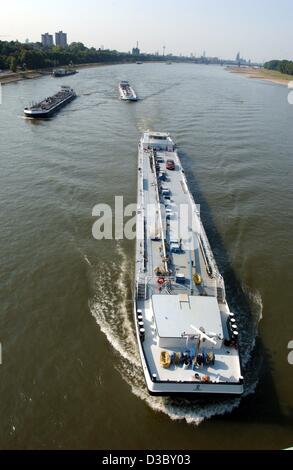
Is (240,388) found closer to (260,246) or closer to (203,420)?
(203,420)

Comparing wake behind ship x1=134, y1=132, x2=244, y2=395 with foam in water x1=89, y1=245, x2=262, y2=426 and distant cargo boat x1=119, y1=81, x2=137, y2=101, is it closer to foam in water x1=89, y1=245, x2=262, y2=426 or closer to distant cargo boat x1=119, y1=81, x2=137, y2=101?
foam in water x1=89, y1=245, x2=262, y2=426

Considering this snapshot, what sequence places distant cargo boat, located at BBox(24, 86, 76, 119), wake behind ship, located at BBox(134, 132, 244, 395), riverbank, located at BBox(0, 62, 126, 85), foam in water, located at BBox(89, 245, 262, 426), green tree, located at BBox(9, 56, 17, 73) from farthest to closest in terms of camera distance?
green tree, located at BBox(9, 56, 17, 73) < riverbank, located at BBox(0, 62, 126, 85) < distant cargo boat, located at BBox(24, 86, 76, 119) < foam in water, located at BBox(89, 245, 262, 426) < wake behind ship, located at BBox(134, 132, 244, 395)

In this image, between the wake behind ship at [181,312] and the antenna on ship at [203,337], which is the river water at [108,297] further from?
the antenna on ship at [203,337]

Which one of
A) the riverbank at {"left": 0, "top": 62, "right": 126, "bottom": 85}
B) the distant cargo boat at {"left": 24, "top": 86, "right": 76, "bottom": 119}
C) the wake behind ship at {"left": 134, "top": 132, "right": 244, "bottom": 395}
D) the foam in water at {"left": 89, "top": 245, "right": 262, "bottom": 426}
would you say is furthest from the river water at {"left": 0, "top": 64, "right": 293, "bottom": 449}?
the riverbank at {"left": 0, "top": 62, "right": 126, "bottom": 85}

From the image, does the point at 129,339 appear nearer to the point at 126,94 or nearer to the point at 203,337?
the point at 203,337

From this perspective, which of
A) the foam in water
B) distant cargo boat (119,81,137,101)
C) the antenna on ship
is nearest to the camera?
the foam in water
